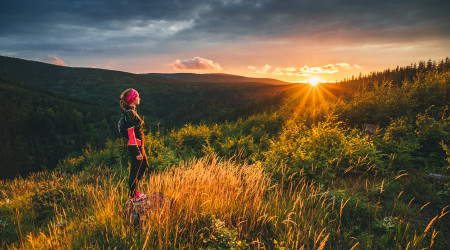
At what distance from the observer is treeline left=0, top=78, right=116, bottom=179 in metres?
60.9

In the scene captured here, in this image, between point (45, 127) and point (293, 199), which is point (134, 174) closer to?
point (293, 199)

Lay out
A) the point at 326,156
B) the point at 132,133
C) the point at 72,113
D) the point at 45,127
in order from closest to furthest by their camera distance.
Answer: the point at 132,133 < the point at 326,156 < the point at 45,127 < the point at 72,113

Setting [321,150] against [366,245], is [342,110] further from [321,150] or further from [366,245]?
[366,245]

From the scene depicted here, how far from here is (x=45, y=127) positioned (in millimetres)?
73688

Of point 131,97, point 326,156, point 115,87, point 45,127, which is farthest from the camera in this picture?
point 115,87

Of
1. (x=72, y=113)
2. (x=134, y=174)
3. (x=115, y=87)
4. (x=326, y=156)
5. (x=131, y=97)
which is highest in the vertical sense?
(x=115, y=87)

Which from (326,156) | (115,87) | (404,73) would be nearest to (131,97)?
(326,156)

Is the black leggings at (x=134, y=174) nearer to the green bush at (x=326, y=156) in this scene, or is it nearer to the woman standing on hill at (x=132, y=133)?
the woman standing on hill at (x=132, y=133)

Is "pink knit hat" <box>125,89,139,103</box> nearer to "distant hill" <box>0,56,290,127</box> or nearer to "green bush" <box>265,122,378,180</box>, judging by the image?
"green bush" <box>265,122,378,180</box>

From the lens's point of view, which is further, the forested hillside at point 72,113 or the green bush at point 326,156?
the forested hillside at point 72,113

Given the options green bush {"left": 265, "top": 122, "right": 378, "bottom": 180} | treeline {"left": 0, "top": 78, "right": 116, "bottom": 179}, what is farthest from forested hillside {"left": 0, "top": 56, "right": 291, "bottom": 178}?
green bush {"left": 265, "top": 122, "right": 378, "bottom": 180}

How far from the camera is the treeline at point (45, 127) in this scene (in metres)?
60.9

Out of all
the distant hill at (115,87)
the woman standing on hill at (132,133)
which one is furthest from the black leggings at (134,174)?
the distant hill at (115,87)

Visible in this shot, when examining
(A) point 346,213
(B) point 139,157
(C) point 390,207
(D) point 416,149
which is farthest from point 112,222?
(D) point 416,149
